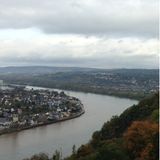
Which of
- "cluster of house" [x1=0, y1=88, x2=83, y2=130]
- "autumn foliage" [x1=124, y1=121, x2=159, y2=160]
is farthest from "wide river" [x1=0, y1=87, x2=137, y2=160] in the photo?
"autumn foliage" [x1=124, y1=121, x2=159, y2=160]

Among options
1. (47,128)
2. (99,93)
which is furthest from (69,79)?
(47,128)

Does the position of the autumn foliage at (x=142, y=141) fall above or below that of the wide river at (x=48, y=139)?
above

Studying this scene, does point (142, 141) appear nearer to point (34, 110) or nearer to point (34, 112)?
point (34, 112)

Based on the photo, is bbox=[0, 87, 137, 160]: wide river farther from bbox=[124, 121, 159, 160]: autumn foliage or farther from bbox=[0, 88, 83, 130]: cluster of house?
bbox=[124, 121, 159, 160]: autumn foliage

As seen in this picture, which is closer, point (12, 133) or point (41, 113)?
point (12, 133)

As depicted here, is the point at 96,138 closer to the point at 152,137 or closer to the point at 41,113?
the point at 152,137

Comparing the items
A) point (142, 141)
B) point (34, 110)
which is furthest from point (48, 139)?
point (34, 110)

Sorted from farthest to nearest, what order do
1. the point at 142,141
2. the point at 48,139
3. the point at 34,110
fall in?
the point at 34,110 < the point at 48,139 < the point at 142,141

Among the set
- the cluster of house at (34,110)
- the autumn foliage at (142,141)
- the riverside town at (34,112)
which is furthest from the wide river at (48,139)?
the autumn foliage at (142,141)

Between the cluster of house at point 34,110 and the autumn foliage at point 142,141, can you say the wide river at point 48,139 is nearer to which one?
the cluster of house at point 34,110

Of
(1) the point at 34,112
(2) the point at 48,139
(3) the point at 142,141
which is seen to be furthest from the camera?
(1) the point at 34,112

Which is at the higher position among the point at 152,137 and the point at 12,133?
the point at 152,137
